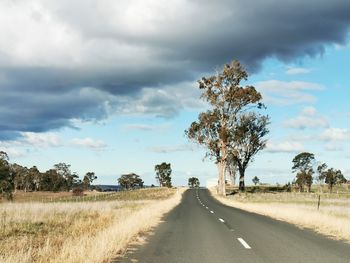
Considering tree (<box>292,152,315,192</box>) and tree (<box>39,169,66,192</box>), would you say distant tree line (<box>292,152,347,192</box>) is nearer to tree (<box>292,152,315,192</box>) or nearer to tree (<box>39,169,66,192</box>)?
tree (<box>292,152,315,192</box>)

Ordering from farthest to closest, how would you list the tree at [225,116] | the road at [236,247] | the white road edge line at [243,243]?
the tree at [225,116] < the white road edge line at [243,243] < the road at [236,247]

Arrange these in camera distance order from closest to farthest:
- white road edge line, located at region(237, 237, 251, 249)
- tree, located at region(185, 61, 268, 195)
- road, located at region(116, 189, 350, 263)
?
road, located at region(116, 189, 350, 263) → white road edge line, located at region(237, 237, 251, 249) → tree, located at region(185, 61, 268, 195)

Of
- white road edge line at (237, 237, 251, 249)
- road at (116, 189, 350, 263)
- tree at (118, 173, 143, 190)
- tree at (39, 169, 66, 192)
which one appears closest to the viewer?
road at (116, 189, 350, 263)

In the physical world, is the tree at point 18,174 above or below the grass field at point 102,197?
above

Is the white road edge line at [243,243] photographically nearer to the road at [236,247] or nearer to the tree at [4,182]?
the road at [236,247]

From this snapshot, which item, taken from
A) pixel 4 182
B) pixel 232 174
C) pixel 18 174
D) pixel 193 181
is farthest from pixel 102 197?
pixel 193 181

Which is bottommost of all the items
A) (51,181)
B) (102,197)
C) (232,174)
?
(102,197)

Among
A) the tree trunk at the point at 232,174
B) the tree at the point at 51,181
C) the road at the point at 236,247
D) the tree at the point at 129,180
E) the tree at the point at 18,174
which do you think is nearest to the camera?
the road at the point at 236,247

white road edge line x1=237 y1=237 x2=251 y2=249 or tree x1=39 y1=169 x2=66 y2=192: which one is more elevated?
tree x1=39 y1=169 x2=66 y2=192

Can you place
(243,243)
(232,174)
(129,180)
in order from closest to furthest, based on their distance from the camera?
(243,243)
(232,174)
(129,180)

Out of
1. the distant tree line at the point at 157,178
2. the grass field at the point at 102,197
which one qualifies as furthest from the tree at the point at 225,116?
the distant tree line at the point at 157,178

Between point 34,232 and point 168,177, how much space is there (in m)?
136

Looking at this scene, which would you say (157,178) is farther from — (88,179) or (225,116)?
(225,116)

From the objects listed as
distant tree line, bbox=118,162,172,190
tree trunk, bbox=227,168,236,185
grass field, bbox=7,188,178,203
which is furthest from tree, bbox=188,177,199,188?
grass field, bbox=7,188,178,203
